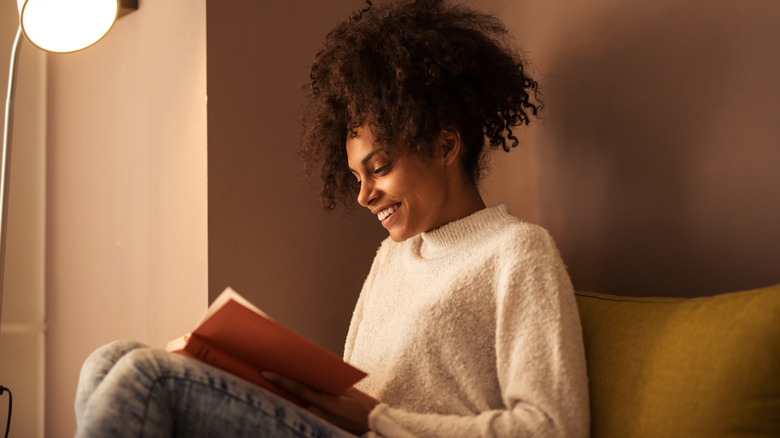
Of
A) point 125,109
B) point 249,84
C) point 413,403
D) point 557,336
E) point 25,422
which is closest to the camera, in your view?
point 557,336

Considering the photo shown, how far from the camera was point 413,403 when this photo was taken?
4.30 ft

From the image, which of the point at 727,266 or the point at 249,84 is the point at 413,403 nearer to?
the point at 727,266

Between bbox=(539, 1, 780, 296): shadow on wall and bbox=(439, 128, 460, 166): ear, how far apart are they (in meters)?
0.35

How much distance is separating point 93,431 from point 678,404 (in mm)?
817

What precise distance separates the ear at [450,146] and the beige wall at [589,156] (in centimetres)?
35

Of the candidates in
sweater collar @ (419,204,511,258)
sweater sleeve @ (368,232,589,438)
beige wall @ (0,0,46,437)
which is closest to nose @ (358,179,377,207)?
sweater collar @ (419,204,511,258)

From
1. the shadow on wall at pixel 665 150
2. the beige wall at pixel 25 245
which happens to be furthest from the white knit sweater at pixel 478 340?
the beige wall at pixel 25 245

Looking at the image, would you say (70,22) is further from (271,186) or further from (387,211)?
(387,211)

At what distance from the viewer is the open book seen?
1066 mm

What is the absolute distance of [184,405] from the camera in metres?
1.03

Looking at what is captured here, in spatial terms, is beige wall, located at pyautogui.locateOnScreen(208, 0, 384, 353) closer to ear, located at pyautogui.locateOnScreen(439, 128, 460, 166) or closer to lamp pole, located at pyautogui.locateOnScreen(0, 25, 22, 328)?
lamp pole, located at pyautogui.locateOnScreen(0, 25, 22, 328)

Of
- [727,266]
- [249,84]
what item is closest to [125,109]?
[249,84]

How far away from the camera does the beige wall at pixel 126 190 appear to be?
1.79 m

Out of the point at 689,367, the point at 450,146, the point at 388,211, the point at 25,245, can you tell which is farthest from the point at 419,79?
the point at 25,245
